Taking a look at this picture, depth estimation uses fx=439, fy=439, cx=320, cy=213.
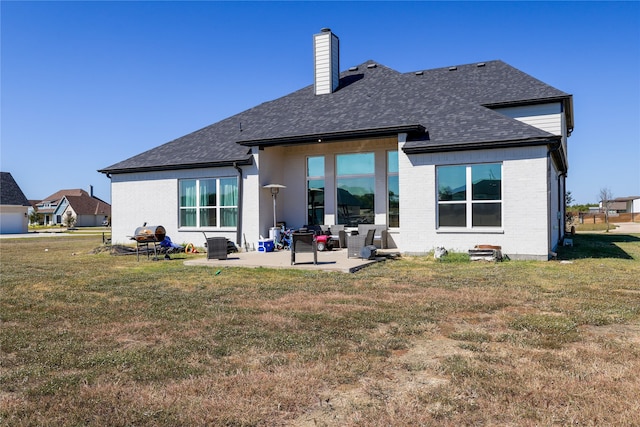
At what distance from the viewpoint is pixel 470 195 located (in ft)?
42.3

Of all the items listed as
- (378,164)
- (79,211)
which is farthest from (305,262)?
(79,211)

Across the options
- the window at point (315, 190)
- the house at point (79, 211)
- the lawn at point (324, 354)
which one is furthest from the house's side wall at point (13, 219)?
the lawn at point (324, 354)

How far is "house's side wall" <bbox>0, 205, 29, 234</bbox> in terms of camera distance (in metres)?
43.3

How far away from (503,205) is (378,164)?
484 cm

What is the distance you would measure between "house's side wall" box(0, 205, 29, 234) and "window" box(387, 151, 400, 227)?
4335cm

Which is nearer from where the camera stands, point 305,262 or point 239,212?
point 305,262

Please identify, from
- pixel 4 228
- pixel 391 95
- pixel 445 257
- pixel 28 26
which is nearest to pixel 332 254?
pixel 445 257

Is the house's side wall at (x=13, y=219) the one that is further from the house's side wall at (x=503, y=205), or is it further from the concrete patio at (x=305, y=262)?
the house's side wall at (x=503, y=205)

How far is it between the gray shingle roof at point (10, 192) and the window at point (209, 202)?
36.9 metres

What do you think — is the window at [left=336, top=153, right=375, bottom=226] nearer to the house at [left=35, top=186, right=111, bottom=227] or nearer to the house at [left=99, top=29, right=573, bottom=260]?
the house at [left=99, top=29, right=573, bottom=260]

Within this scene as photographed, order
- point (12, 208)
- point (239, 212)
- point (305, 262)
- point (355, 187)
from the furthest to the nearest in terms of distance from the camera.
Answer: point (12, 208) → point (355, 187) → point (239, 212) → point (305, 262)

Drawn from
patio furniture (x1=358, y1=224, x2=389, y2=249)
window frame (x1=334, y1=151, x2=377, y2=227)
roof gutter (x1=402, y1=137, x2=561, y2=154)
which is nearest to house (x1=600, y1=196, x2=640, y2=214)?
window frame (x1=334, y1=151, x2=377, y2=227)

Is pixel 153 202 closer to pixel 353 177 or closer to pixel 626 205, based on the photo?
pixel 353 177

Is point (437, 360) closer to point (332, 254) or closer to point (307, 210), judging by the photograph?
point (332, 254)
